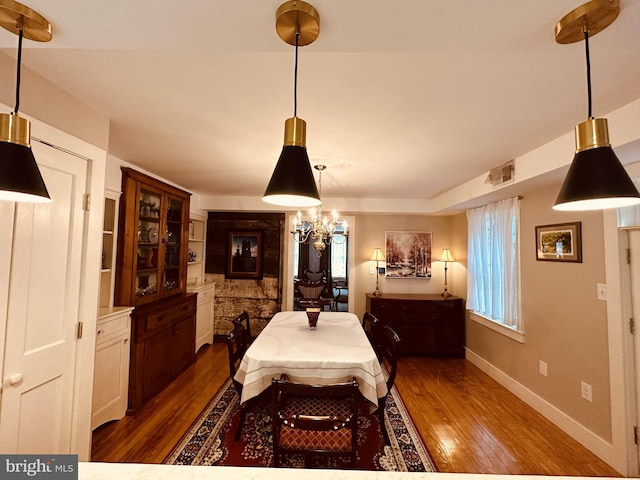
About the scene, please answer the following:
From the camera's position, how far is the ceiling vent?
2.60m

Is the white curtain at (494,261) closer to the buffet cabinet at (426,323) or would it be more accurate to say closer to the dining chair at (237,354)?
the buffet cabinet at (426,323)

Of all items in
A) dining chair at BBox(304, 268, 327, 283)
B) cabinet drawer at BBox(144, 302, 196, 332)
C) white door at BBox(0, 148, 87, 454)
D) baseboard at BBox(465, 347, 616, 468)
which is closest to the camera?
white door at BBox(0, 148, 87, 454)

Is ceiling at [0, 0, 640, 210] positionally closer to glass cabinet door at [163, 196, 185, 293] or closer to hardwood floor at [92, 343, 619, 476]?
glass cabinet door at [163, 196, 185, 293]

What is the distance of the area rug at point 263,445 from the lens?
6.70ft

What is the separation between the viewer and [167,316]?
3176 millimetres

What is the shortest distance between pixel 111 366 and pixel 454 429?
3004mm

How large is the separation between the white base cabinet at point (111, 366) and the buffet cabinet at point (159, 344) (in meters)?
0.07

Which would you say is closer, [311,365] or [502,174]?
[311,365]

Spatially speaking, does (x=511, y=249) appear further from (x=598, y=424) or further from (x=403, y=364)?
(x=403, y=364)

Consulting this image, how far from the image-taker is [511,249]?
10.5 feet

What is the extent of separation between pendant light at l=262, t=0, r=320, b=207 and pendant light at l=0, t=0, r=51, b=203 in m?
0.70

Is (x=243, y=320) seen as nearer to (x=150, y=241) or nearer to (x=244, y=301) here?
(x=150, y=241)

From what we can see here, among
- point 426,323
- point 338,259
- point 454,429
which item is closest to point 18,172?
point 454,429

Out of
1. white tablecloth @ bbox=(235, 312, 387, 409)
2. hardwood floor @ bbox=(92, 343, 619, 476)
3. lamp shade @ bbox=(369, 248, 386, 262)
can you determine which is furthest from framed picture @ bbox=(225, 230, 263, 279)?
white tablecloth @ bbox=(235, 312, 387, 409)
